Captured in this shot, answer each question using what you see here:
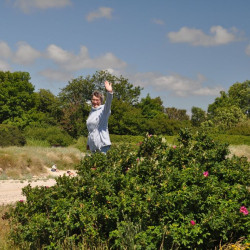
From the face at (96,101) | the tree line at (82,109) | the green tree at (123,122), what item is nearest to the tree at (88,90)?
the tree line at (82,109)

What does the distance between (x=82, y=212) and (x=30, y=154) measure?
12.0m

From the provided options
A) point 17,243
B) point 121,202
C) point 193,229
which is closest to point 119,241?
point 121,202

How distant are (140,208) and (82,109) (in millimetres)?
33910

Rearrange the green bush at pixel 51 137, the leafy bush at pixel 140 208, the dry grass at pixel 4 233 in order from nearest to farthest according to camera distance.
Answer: the leafy bush at pixel 140 208, the dry grass at pixel 4 233, the green bush at pixel 51 137

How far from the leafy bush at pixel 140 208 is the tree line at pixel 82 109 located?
21.6 meters

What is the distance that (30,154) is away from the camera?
1508 centimetres

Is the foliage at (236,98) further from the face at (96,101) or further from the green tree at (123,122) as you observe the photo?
the face at (96,101)

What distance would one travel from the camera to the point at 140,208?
3.42 m

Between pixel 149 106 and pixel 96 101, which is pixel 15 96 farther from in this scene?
pixel 96 101

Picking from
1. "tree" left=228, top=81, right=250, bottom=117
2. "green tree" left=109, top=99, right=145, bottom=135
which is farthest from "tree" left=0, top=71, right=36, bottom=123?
"tree" left=228, top=81, right=250, bottom=117

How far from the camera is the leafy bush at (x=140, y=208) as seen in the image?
3.37 meters

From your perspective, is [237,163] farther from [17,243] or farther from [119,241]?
[17,243]

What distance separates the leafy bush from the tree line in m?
21.6

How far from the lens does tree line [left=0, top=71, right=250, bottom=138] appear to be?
32.2 m
